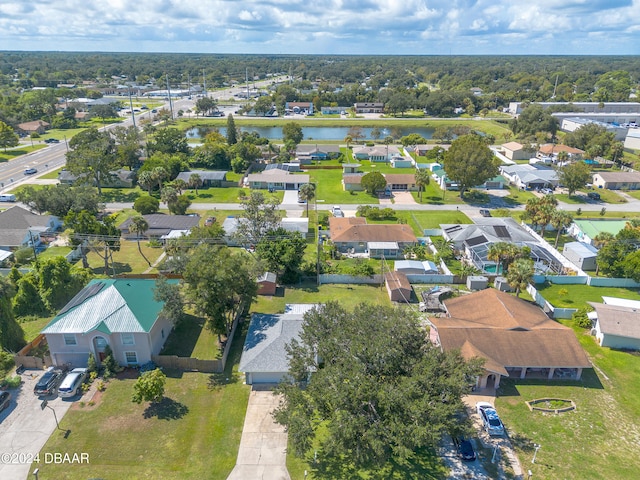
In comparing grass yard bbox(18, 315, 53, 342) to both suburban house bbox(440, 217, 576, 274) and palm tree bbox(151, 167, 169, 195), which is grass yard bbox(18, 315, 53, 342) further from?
suburban house bbox(440, 217, 576, 274)

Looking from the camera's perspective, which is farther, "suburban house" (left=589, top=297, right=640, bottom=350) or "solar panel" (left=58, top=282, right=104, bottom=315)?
"suburban house" (left=589, top=297, right=640, bottom=350)

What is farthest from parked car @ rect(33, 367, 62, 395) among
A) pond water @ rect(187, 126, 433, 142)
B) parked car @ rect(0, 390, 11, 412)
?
pond water @ rect(187, 126, 433, 142)

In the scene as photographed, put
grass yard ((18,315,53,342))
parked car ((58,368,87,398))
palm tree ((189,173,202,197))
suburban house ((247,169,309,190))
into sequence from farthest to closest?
suburban house ((247,169,309,190))
palm tree ((189,173,202,197))
grass yard ((18,315,53,342))
parked car ((58,368,87,398))

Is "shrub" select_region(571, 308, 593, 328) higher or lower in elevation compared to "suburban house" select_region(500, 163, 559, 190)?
lower

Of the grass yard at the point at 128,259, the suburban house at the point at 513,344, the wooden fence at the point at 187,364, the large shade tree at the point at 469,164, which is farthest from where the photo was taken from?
the large shade tree at the point at 469,164

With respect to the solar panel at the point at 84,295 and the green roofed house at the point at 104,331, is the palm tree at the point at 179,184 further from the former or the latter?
the green roofed house at the point at 104,331

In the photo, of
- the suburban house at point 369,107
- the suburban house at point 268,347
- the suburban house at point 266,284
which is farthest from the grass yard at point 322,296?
the suburban house at point 369,107
